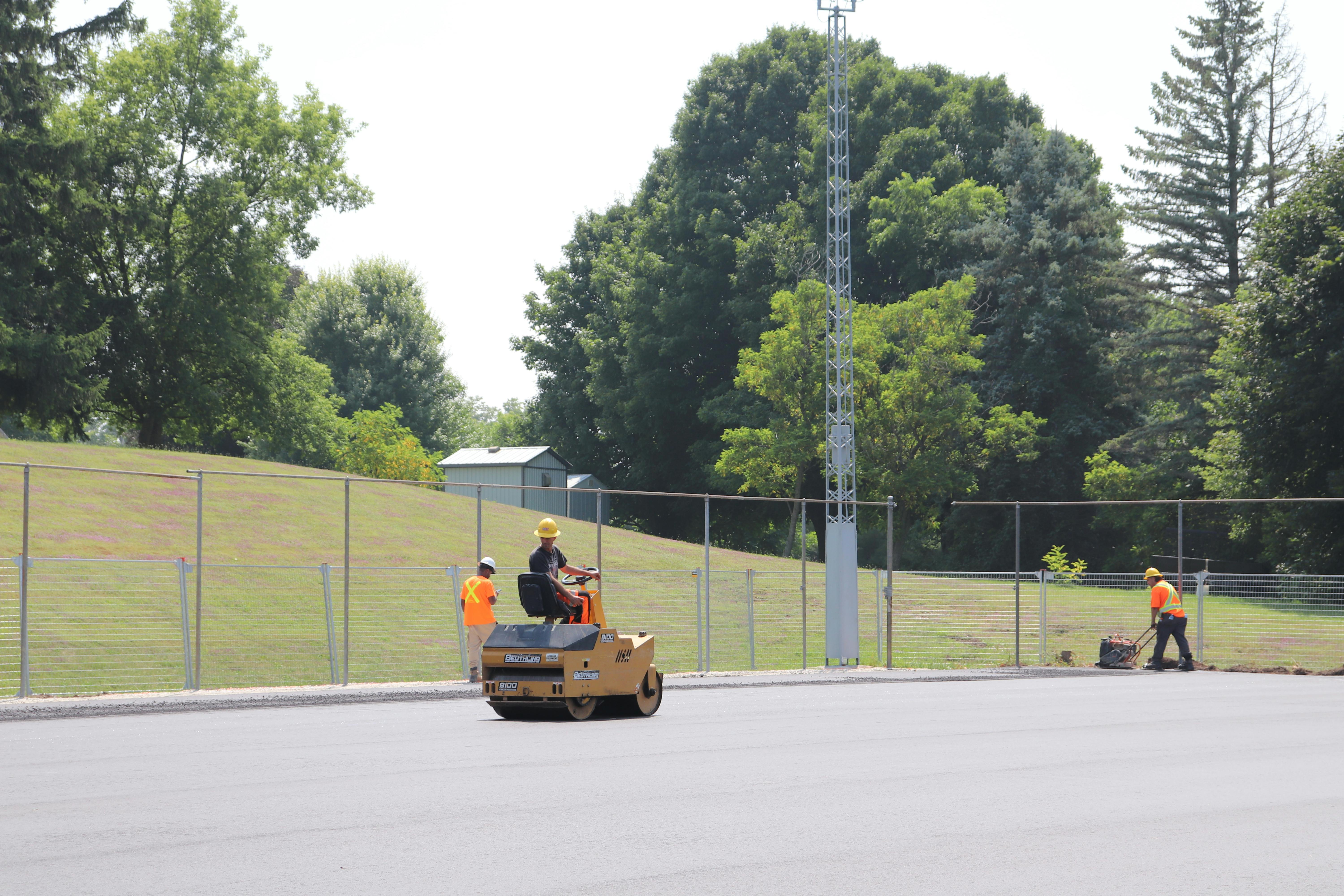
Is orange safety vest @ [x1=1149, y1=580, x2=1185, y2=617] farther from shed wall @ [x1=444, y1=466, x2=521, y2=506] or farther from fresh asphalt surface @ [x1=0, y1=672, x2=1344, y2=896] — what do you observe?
shed wall @ [x1=444, y1=466, x2=521, y2=506]

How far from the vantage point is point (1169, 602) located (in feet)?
85.5

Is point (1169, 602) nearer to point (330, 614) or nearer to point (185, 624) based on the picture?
point (330, 614)

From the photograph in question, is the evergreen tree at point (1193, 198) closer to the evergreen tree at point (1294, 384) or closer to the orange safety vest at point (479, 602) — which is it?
the evergreen tree at point (1294, 384)

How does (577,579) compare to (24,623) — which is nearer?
(577,579)

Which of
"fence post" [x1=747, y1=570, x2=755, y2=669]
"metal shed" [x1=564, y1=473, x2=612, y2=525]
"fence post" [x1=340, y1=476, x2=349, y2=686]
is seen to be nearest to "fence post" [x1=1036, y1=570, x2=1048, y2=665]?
"fence post" [x1=747, y1=570, x2=755, y2=669]

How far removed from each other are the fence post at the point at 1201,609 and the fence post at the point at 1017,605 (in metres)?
3.40

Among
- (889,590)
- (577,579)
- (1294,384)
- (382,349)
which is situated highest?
(382,349)

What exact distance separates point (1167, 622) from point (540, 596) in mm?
15043

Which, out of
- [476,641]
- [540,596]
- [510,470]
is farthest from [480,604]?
[510,470]

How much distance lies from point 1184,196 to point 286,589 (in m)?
42.3

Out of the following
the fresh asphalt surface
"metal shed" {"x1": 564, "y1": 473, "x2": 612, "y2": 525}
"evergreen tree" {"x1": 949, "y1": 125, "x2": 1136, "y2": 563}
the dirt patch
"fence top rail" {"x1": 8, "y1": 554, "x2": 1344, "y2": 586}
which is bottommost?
the dirt patch

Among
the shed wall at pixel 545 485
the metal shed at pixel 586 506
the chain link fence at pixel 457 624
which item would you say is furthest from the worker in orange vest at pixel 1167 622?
the metal shed at pixel 586 506

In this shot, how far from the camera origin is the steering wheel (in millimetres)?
15500

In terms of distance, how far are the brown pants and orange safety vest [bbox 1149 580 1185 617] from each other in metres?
12.5
